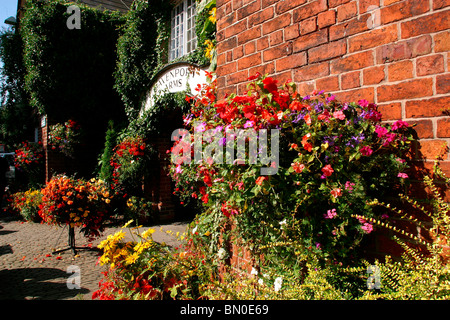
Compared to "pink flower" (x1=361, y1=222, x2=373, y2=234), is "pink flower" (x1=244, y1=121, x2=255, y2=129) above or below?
above

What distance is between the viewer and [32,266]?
467 cm

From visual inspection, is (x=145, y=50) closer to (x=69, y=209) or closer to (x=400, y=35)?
(x=69, y=209)

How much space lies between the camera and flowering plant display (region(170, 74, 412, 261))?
1.58 m

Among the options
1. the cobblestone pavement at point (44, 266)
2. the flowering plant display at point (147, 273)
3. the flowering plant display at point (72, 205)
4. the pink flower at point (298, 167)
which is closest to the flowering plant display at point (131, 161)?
the cobblestone pavement at point (44, 266)

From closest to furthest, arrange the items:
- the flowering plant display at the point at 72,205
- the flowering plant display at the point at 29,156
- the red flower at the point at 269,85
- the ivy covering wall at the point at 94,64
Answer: the red flower at the point at 269,85 < the flowering plant display at the point at 72,205 < the ivy covering wall at the point at 94,64 < the flowering plant display at the point at 29,156

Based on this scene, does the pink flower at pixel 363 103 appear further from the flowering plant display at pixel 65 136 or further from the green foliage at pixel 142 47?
the flowering plant display at pixel 65 136

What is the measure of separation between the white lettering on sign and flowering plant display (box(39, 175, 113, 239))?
2391mm

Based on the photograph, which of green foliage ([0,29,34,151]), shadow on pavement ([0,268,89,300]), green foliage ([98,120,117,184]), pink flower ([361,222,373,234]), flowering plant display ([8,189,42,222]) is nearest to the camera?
pink flower ([361,222,373,234])

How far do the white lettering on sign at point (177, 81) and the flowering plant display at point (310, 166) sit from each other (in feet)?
11.4

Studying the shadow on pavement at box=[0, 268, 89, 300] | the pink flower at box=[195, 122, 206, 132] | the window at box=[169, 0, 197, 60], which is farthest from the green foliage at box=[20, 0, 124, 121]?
the pink flower at box=[195, 122, 206, 132]

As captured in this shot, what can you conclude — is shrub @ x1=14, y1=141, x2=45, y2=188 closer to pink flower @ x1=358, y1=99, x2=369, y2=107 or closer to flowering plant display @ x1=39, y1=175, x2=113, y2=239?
flowering plant display @ x1=39, y1=175, x2=113, y2=239

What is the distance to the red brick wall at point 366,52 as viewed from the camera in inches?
62.8

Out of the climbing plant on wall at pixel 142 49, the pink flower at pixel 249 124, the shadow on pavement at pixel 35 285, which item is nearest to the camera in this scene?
the pink flower at pixel 249 124

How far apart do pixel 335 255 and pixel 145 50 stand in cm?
671
